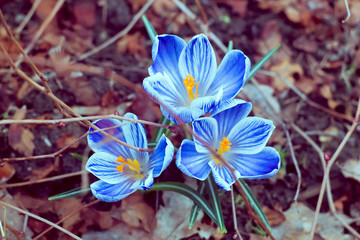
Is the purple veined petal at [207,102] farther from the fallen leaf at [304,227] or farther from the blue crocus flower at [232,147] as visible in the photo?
the fallen leaf at [304,227]

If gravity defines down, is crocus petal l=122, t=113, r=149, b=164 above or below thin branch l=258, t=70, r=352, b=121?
above

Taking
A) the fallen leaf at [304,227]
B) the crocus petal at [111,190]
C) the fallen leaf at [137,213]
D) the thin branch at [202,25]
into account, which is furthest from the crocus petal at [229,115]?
the thin branch at [202,25]

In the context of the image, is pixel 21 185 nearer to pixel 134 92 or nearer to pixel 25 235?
pixel 25 235

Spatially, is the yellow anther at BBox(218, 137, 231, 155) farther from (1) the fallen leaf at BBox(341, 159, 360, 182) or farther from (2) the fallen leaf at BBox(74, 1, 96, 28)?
(2) the fallen leaf at BBox(74, 1, 96, 28)

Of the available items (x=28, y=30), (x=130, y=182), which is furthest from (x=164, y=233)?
(x=28, y=30)

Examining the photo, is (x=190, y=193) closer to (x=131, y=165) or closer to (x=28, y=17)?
(x=131, y=165)

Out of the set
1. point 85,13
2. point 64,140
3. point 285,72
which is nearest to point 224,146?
point 64,140

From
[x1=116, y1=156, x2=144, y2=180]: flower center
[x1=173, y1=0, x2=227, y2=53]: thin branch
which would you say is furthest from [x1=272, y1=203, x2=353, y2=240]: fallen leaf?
[x1=173, y1=0, x2=227, y2=53]: thin branch
